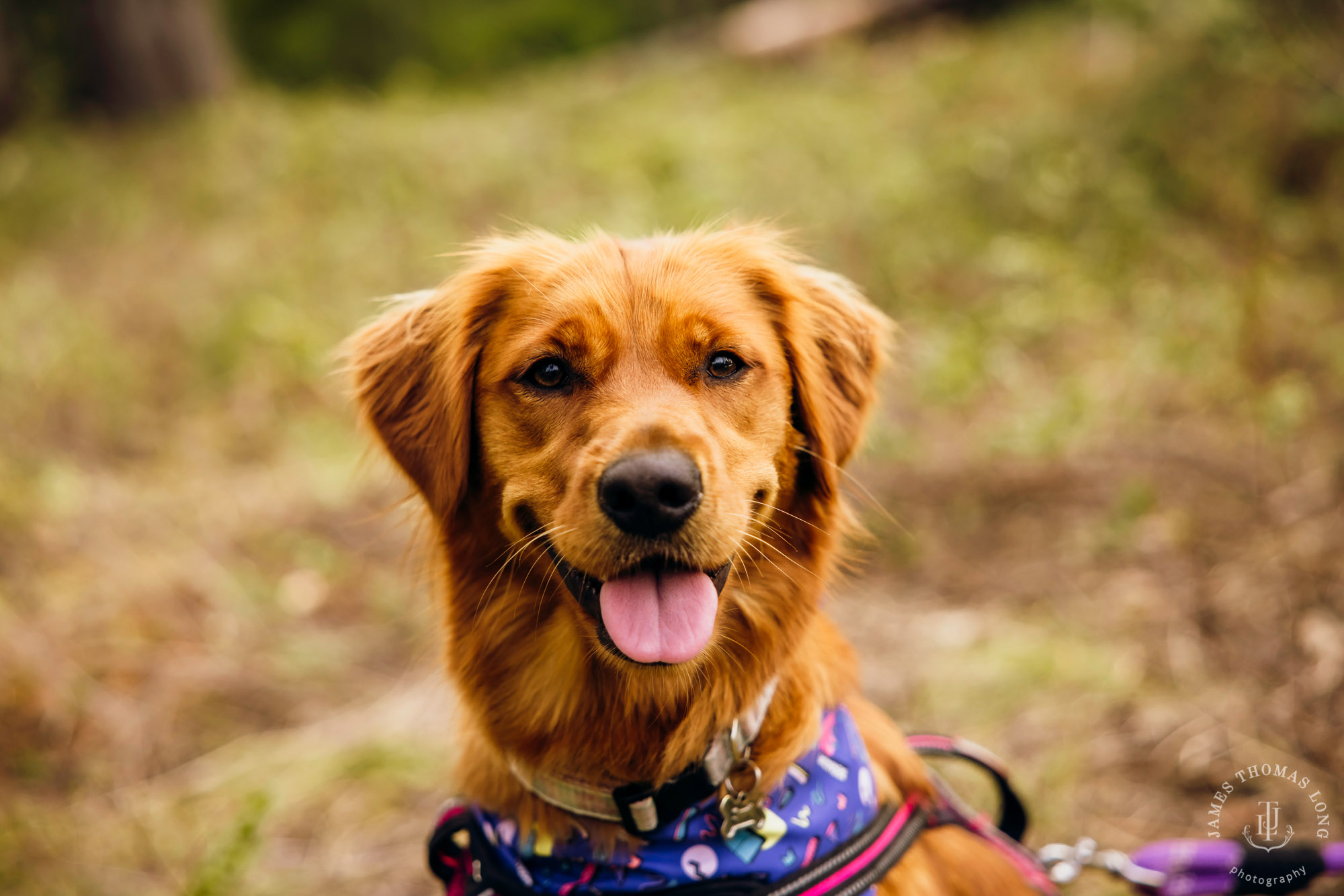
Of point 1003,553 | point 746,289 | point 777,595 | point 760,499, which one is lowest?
point 1003,553

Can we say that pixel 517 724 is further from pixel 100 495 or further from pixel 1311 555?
pixel 100 495

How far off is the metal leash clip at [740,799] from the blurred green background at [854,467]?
2.63 ft

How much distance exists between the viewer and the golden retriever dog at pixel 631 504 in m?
2.03

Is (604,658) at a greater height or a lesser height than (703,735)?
greater

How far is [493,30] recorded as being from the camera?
2105cm

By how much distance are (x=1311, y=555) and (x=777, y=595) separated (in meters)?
2.73

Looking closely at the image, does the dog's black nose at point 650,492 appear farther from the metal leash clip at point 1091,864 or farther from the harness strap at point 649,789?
the metal leash clip at point 1091,864

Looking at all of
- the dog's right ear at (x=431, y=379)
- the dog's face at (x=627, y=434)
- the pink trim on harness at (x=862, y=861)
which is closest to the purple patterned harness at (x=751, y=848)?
the pink trim on harness at (x=862, y=861)

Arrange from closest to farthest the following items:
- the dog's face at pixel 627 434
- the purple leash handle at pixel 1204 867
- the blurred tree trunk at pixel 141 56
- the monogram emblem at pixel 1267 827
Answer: the dog's face at pixel 627 434, the purple leash handle at pixel 1204 867, the monogram emblem at pixel 1267 827, the blurred tree trunk at pixel 141 56

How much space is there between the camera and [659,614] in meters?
2.03

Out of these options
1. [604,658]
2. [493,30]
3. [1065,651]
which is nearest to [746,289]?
[604,658]

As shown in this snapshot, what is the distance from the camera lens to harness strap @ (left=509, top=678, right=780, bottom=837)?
1.96 meters

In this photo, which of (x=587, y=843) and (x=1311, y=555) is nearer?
(x=587, y=843)

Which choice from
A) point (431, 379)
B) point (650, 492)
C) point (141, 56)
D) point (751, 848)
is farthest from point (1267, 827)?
point (141, 56)
